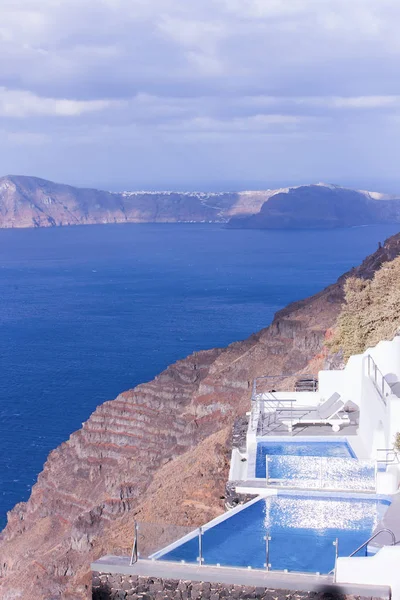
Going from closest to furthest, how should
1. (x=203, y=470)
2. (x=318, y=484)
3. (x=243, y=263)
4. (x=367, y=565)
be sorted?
1. (x=367, y=565)
2. (x=318, y=484)
3. (x=203, y=470)
4. (x=243, y=263)

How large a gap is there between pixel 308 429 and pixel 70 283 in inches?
3892

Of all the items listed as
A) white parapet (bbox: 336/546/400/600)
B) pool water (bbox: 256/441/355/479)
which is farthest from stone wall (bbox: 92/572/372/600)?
pool water (bbox: 256/441/355/479)

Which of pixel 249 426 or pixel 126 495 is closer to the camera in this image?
pixel 249 426

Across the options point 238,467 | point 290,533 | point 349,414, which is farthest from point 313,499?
point 349,414

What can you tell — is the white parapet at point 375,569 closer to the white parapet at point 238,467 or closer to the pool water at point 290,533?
the pool water at point 290,533

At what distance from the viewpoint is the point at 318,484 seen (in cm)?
1460

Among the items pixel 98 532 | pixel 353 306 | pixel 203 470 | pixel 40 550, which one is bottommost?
pixel 40 550

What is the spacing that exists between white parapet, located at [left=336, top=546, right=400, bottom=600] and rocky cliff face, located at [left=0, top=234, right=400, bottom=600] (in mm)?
7956

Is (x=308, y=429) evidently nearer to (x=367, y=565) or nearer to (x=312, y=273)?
(x=367, y=565)

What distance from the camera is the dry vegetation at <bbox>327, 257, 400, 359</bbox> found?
2436 centimetres

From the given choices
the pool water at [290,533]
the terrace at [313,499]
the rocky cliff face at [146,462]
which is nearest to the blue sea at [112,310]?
the rocky cliff face at [146,462]

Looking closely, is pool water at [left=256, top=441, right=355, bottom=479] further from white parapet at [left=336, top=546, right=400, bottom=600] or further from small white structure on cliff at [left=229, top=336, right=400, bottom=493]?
white parapet at [left=336, top=546, right=400, bottom=600]

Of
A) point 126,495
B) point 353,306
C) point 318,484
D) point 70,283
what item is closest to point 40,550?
point 126,495

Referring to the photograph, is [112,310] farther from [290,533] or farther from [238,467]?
[290,533]
